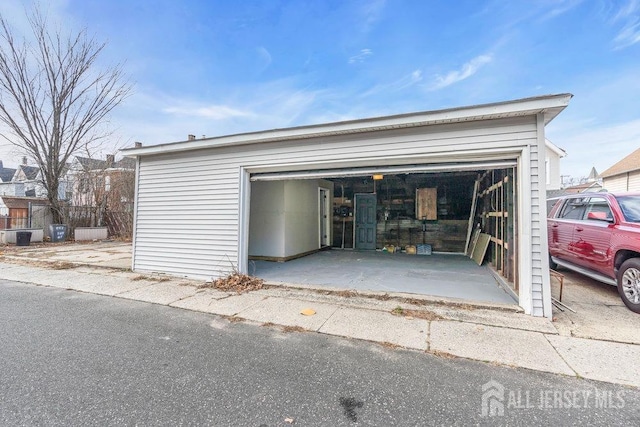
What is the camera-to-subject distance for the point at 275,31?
8180mm

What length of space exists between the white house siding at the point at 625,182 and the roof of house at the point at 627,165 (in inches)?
10.7

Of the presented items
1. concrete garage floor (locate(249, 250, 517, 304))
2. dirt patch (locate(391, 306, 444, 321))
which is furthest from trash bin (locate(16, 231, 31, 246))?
dirt patch (locate(391, 306, 444, 321))

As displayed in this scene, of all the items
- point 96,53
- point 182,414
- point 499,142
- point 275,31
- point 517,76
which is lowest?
point 182,414

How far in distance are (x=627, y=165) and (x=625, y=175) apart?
51 centimetres

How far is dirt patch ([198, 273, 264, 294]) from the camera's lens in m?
4.95

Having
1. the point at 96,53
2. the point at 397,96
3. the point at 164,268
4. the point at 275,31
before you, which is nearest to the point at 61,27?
the point at 96,53

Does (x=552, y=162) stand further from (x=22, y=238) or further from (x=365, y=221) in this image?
(x=22, y=238)

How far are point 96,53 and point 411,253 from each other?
53.7ft

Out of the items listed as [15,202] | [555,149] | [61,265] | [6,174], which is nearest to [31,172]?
[15,202]

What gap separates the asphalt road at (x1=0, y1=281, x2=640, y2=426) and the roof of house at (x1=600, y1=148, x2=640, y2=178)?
17.1 metres

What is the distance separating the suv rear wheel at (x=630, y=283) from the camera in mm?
3721

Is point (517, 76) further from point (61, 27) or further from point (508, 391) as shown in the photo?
point (61, 27)

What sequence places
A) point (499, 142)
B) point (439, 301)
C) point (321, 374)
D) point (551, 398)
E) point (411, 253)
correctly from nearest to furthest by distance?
point (551, 398) < point (321, 374) < point (499, 142) < point (439, 301) < point (411, 253)

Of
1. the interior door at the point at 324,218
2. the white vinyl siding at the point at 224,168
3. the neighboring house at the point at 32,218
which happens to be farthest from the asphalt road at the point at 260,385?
the neighboring house at the point at 32,218
